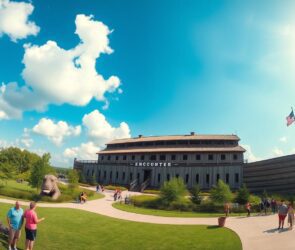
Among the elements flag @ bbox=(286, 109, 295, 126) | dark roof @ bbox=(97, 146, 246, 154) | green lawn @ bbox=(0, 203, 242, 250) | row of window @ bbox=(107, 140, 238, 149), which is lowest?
green lawn @ bbox=(0, 203, 242, 250)

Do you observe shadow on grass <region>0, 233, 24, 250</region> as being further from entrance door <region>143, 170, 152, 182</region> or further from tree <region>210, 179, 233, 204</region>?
entrance door <region>143, 170, 152, 182</region>

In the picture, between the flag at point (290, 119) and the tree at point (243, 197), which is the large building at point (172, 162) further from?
the flag at point (290, 119)

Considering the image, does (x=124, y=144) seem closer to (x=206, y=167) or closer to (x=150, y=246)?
(x=206, y=167)

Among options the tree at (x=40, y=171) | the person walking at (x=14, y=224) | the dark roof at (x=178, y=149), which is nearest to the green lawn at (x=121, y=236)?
the person walking at (x=14, y=224)

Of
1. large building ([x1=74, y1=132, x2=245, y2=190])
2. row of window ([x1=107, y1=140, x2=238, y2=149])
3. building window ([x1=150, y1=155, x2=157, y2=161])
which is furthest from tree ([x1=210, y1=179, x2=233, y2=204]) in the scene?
building window ([x1=150, y1=155, x2=157, y2=161])

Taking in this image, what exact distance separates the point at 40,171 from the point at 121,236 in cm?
2419

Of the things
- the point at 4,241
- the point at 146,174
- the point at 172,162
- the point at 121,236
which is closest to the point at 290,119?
the point at 121,236

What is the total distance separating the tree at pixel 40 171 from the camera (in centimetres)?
3572

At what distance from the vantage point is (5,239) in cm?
1254

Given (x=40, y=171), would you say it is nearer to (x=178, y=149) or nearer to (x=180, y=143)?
(x=178, y=149)

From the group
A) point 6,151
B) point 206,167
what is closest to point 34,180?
point 206,167

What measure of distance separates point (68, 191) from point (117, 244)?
25.3 metres

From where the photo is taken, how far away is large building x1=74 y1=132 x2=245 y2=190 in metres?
46.4

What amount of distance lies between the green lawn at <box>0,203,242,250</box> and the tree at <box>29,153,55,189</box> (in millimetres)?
16065
